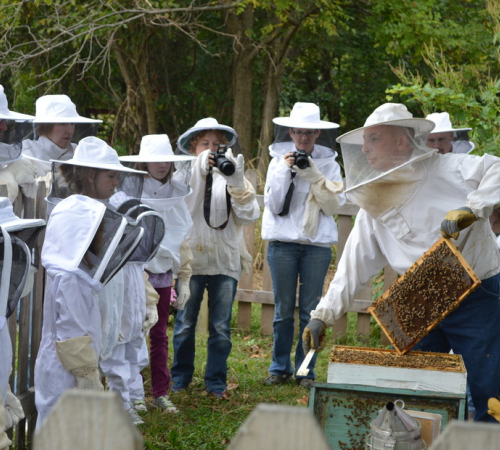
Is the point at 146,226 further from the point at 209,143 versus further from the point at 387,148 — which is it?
the point at 209,143

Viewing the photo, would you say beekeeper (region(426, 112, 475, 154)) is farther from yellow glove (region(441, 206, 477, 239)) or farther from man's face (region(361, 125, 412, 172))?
yellow glove (region(441, 206, 477, 239))

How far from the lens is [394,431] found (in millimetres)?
2250

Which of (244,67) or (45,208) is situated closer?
(45,208)

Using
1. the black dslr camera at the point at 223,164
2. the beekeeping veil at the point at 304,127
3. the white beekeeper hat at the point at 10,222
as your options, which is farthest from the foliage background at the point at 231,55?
the white beekeeper hat at the point at 10,222

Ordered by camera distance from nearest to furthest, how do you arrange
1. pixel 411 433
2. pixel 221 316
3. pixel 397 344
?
pixel 411 433 < pixel 397 344 < pixel 221 316

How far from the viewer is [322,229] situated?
552 centimetres

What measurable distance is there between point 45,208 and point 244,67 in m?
8.22

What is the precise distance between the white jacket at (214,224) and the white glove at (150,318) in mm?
720

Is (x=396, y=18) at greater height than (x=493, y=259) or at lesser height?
greater

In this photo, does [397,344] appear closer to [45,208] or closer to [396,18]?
[45,208]

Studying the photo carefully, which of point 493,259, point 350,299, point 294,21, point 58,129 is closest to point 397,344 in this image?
point 350,299

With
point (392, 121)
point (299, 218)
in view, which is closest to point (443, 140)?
point (299, 218)

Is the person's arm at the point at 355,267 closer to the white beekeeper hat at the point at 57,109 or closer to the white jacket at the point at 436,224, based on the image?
the white jacket at the point at 436,224

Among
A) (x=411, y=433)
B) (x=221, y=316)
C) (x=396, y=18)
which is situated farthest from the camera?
(x=396, y=18)
